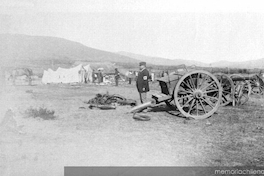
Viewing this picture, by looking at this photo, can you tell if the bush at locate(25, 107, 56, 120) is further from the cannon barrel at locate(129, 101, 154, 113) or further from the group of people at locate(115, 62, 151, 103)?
the group of people at locate(115, 62, 151, 103)

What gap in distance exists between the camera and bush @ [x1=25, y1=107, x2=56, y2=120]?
4086mm

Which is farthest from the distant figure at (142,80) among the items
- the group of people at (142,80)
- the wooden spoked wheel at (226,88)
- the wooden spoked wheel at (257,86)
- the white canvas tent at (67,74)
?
the wooden spoked wheel at (257,86)

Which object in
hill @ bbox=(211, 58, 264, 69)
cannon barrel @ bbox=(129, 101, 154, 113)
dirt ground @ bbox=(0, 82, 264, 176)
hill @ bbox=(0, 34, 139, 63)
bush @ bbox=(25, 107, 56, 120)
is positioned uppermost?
hill @ bbox=(0, 34, 139, 63)

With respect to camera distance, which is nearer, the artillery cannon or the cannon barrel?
the cannon barrel

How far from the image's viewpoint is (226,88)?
530 cm

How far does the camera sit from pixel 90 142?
3.79 meters

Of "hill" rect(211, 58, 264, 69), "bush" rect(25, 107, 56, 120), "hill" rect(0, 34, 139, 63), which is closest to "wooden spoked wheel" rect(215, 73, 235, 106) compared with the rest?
"hill" rect(211, 58, 264, 69)

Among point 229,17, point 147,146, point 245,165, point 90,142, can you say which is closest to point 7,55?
point 90,142

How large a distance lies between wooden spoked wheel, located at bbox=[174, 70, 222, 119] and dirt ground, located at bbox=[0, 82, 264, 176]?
0.19 m

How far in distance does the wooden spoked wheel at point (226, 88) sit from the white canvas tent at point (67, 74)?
2.41 metres

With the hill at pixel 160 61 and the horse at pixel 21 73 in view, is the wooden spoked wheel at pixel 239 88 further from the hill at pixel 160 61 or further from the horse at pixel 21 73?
the horse at pixel 21 73

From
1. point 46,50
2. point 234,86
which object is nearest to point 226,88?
point 234,86

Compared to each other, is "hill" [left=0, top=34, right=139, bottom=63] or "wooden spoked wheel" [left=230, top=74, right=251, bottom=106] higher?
"hill" [left=0, top=34, right=139, bottom=63]

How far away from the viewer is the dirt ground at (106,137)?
3572mm
